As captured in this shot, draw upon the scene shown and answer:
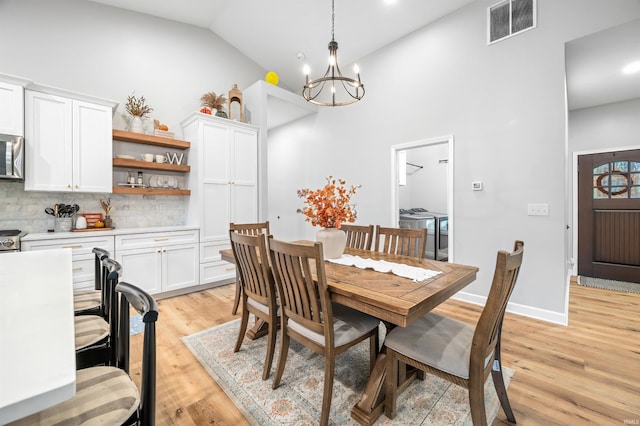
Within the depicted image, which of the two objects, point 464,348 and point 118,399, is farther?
point 464,348

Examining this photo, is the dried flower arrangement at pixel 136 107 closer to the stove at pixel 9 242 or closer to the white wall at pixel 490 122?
the stove at pixel 9 242

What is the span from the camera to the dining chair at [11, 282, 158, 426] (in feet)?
2.59

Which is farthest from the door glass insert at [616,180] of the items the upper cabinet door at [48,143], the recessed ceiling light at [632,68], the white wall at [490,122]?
the upper cabinet door at [48,143]

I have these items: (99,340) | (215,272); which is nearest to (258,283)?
(99,340)

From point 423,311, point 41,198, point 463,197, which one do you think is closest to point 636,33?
point 463,197

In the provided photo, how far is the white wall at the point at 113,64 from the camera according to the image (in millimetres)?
3004

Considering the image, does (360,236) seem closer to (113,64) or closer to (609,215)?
(113,64)

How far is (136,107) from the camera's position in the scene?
143 inches

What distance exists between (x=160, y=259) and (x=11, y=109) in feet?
6.54

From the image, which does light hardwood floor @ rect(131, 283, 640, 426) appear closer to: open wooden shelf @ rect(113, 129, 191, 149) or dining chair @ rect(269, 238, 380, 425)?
dining chair @ rect(269, 238, 380, 425)

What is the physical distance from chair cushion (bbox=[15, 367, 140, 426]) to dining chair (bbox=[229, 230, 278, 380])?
0.91 meters

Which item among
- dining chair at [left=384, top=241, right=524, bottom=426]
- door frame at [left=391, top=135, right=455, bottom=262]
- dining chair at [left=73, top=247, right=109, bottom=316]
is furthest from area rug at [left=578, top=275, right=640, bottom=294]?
dining chair at [left=73, top=247, right=109, bottom=316]

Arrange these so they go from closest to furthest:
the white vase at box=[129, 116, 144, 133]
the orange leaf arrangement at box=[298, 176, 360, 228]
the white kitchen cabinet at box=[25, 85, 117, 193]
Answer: the orange leaf arrangement at box=[298, 176, 360, 228] → the white kitchen cabinet at box=[25, 85, 117, 193] → the white vase at box=[129, 116, 144, 133]

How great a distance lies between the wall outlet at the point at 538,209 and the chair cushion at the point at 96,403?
11.5 ft
